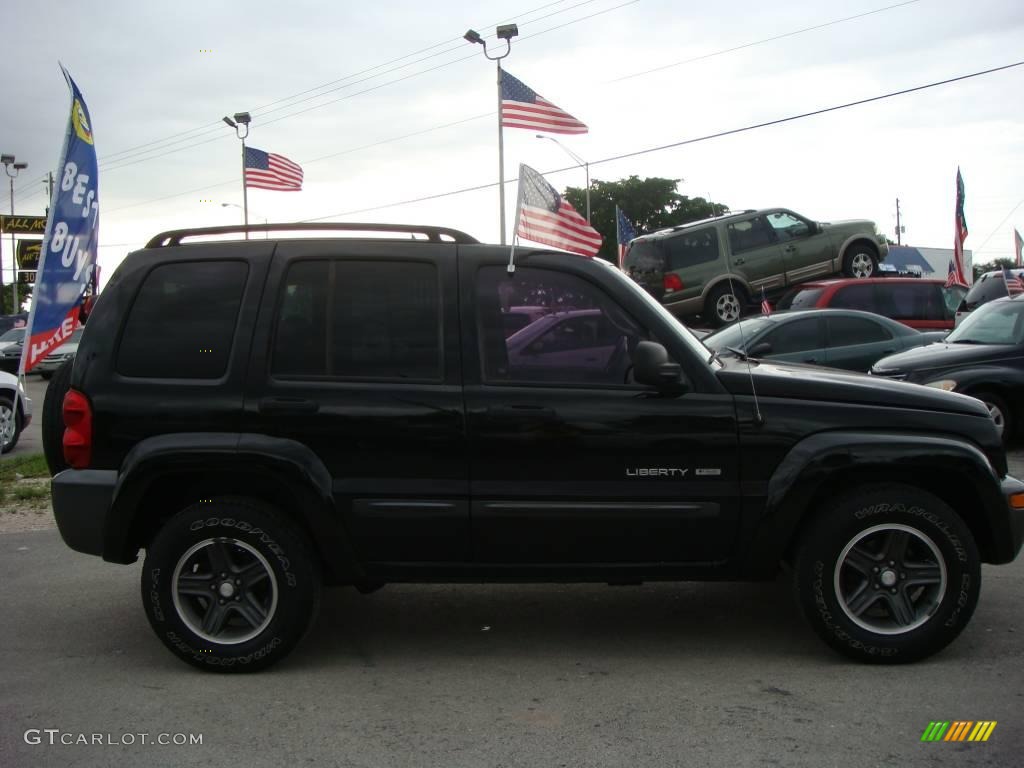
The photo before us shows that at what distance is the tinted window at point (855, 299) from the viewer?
14.8 meters

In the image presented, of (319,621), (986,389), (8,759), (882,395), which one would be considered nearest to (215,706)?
(8,759)

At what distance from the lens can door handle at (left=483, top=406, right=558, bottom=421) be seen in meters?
4.29

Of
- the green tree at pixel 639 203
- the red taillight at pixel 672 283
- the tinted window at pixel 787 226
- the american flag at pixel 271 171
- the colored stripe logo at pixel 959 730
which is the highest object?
the green tree at pixel 639 203

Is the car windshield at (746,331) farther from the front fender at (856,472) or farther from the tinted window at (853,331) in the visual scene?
the front fender at (856,472)

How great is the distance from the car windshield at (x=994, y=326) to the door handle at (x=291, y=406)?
835 cm

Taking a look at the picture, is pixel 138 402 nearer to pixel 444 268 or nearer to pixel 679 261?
pixel 444 268

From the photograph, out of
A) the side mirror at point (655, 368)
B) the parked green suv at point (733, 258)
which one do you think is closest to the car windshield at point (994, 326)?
the parked green suv at point (733, 258)

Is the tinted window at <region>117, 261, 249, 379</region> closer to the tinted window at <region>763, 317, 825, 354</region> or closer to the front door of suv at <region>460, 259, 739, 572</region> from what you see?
the front door of suv at <region>460, 259, 739, 572</region>

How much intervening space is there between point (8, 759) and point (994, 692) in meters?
3.76

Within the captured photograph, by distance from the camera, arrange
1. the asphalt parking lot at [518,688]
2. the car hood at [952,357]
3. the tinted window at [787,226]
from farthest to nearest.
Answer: the tinted window at [787,226], the car hood at [952,357], the asphalt parking lot at [518,688]

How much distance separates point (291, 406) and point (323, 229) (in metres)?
0.88

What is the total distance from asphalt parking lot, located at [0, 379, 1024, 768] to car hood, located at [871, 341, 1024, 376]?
5.01m

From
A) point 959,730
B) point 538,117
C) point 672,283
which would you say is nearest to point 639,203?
point 672,283

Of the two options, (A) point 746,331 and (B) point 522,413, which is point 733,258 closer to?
(A) point 746,331
